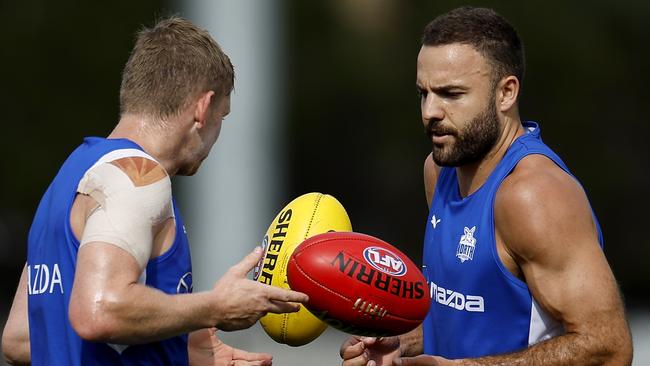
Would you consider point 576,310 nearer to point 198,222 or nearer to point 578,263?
point 578,263

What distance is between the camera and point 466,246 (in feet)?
16.3

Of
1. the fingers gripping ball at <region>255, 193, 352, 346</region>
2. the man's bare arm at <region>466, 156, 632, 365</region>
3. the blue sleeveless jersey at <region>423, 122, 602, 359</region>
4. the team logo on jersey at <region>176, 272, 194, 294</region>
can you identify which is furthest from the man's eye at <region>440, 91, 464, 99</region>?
the team logo on jersey at <region>176, 272, 194, 294</region>

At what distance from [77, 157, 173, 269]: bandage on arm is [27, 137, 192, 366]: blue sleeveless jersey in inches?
4.3

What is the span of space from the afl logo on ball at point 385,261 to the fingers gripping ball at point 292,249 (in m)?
0.61

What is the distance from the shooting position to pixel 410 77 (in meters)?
10.9

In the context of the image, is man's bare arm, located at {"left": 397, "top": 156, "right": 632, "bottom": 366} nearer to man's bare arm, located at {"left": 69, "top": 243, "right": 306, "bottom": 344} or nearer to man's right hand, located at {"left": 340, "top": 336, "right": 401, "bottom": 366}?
man's right hand, located at {"left": 340, "top": 336, "right": 401, "bottom": 366}

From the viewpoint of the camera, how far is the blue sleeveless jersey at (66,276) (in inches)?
168

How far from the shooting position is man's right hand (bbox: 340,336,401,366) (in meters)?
4.93

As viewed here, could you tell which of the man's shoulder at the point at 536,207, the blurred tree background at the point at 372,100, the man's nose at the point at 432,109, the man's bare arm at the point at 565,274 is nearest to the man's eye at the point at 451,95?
the man's nose at the point at 432,109

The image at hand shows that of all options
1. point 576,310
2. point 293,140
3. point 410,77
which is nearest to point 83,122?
point 293,140

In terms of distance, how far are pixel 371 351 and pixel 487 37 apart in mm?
1520

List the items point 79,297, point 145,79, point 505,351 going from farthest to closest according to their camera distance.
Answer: point 505,351 < point 145,79 < point 79,297

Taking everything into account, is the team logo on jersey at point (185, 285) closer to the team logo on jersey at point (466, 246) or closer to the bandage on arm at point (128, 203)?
the bandage on arm at point (128, 203)

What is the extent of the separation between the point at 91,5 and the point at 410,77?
10.7 ft
